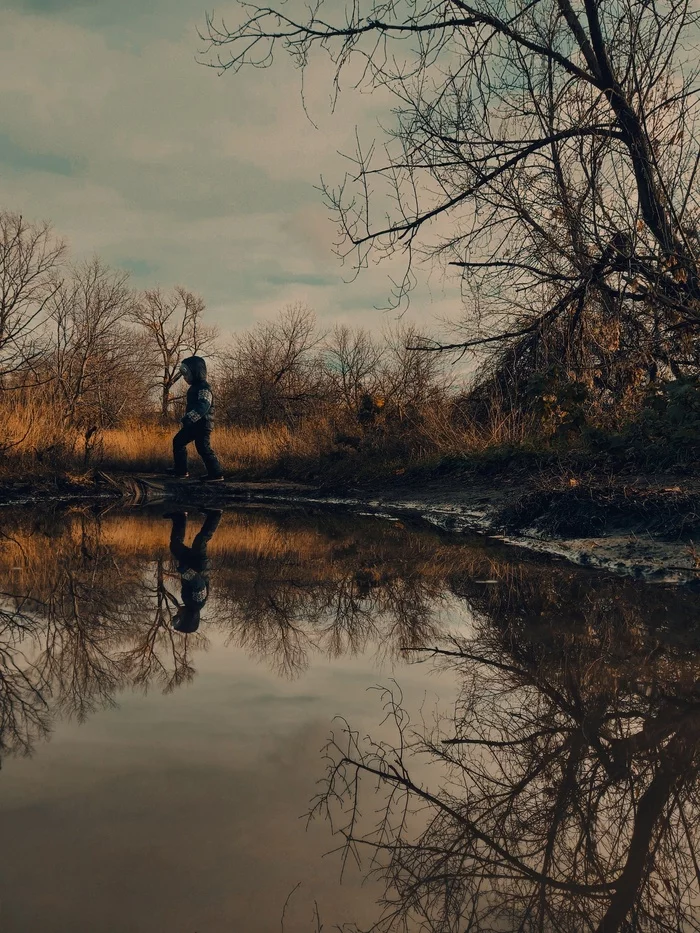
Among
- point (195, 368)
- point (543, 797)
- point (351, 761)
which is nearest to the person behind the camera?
point (543, 797)

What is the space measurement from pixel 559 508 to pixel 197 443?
31.4 feet

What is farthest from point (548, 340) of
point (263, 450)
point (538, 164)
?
point (263, 450)

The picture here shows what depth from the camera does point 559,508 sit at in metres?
8.85

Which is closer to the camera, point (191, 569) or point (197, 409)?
point (191, 569)

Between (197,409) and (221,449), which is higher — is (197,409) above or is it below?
above

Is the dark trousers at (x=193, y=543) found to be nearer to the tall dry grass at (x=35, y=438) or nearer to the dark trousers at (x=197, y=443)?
the dark trousers at (x=197, y=443)

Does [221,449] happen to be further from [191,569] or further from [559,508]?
[191,569]

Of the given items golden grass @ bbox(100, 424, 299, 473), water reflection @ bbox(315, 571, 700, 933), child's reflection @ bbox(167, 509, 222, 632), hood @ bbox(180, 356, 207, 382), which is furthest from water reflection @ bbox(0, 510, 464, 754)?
golden grass @ bbox(100, 424, 299, 473)

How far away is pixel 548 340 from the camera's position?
36.9ft

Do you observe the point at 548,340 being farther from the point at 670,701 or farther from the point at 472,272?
the point at 670,701

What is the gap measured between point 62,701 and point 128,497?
13.1 m

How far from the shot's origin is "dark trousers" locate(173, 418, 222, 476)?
16375 mm

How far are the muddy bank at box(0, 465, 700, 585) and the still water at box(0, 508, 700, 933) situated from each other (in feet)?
4.32

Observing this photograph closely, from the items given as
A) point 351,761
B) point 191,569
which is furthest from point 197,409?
point 351,761
